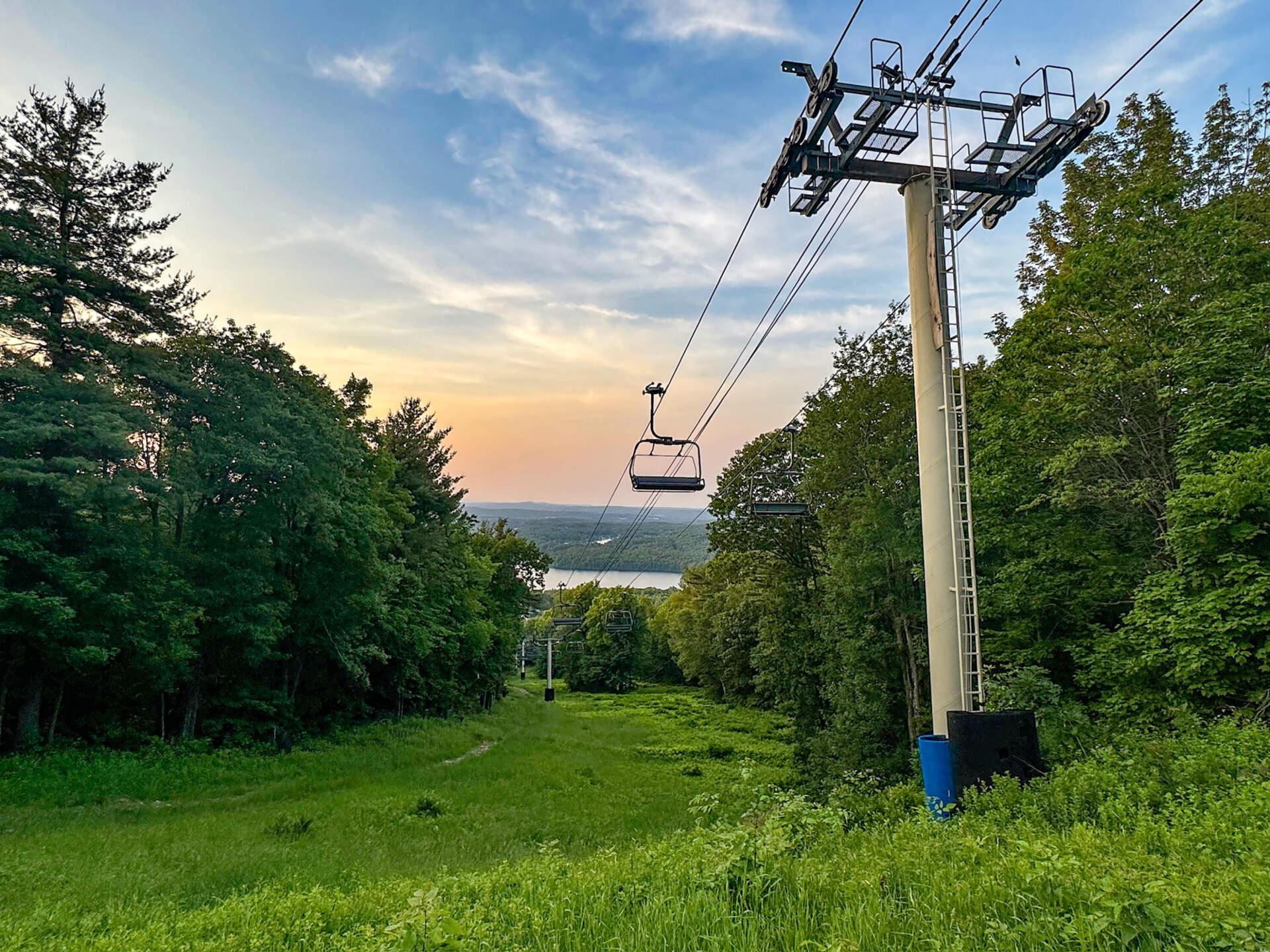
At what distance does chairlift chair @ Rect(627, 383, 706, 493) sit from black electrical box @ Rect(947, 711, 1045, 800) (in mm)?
6056

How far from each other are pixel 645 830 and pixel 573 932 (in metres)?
10.9

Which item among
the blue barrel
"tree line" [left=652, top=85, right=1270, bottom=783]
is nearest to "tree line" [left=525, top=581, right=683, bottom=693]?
"tree line" [left=652, top=85, right=1270, bottom=783]

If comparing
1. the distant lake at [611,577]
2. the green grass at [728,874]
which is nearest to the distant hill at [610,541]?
the distant lake at [611,577]

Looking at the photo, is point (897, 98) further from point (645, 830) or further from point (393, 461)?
point (393, 461)

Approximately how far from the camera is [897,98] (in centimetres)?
827

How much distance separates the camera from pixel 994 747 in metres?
7.39

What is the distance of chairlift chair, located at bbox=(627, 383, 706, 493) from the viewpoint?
12323 millimetres

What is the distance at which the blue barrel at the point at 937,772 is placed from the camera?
7711 mm

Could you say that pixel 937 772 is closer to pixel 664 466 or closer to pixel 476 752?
pixel 664 466

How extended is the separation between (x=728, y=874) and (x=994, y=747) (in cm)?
436

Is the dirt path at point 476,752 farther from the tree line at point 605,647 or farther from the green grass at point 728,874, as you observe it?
the tree line at point 605,647

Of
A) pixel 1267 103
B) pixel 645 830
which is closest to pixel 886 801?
pixel 645 830

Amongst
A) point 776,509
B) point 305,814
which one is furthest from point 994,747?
point 305,814

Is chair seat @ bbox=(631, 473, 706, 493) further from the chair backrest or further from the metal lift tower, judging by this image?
the metal lift tower
